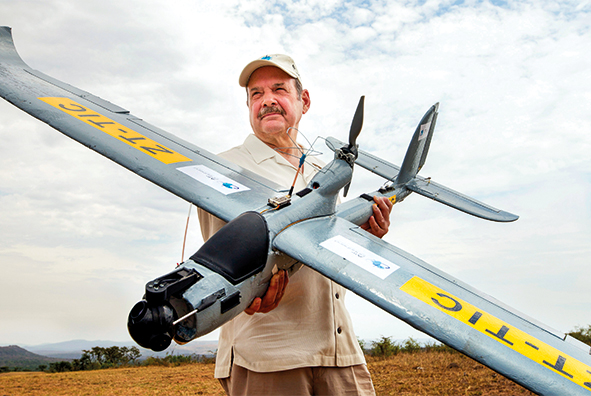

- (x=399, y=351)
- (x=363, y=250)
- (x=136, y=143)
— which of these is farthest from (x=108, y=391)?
(x=399, y=351)

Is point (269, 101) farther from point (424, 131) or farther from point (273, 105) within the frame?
point (424, 131)

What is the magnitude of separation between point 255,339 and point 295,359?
0.40 metres

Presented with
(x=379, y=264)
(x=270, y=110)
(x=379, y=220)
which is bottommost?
(x=379, y=264)

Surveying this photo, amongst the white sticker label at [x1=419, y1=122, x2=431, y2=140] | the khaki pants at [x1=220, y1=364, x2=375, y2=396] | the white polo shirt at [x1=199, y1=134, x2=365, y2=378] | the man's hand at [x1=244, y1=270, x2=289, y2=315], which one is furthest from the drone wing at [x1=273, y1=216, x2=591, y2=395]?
the white sticker label at [x1=419, y1=122, x2=431, y2=140]

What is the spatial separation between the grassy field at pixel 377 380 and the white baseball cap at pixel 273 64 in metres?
6.24

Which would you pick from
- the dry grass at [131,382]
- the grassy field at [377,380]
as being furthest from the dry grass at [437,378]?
the dry grass at [131,382]

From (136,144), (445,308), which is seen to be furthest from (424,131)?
(136,144)

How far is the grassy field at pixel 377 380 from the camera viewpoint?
23.6ft

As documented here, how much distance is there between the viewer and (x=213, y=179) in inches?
151

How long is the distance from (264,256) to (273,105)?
2184 mm

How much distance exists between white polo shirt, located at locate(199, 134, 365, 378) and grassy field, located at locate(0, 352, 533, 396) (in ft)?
14.9

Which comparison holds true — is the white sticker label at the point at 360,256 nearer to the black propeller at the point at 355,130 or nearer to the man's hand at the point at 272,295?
the man's hand at the point at 272,295

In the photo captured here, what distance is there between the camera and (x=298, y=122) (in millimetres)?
4648

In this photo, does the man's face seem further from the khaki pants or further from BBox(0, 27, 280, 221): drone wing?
the khaki pants
